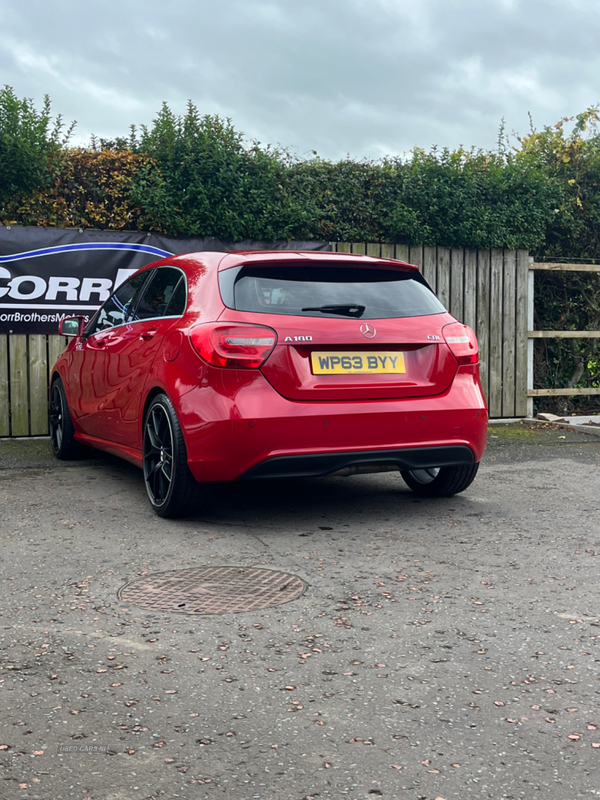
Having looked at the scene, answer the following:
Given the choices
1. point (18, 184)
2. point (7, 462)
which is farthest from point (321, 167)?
point (7, 462)

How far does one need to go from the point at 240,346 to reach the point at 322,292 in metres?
0.67

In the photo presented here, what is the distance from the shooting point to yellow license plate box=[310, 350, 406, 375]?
491 cm

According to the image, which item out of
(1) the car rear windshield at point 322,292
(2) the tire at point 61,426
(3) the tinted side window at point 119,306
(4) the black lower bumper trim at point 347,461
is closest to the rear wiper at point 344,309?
(1) the car rear windshield at point 322,292

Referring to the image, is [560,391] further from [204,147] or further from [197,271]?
[197,271]

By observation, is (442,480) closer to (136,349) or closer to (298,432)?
(298,432)

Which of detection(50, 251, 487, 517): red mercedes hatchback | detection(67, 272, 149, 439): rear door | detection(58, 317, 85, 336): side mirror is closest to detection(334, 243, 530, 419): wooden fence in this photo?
detection(58, 317, 85, 336): side mirror

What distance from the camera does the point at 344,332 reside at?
4945 millimetres

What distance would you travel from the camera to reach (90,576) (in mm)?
3961

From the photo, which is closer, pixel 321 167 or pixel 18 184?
pixel 18 184

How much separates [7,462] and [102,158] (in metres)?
3.53

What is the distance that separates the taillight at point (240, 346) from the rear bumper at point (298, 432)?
0.26 feet

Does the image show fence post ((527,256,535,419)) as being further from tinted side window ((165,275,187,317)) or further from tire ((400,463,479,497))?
tinted side window ((165,275,187,317))

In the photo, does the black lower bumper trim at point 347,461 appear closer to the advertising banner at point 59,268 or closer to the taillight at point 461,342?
the taillight at point 461,342

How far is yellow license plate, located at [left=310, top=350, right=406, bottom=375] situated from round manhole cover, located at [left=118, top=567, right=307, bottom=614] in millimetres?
1341
